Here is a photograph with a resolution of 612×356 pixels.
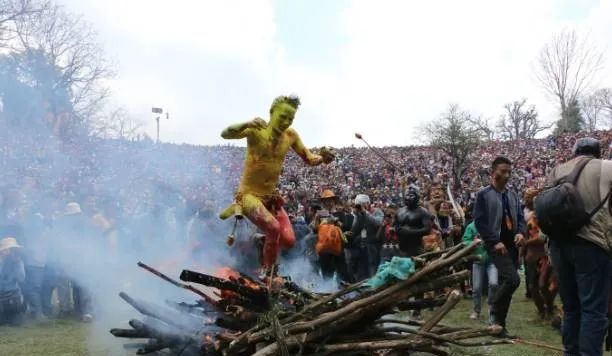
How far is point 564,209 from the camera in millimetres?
4172

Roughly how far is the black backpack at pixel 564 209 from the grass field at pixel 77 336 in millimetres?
1448

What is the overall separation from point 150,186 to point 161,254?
94.7 inches

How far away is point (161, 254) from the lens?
10.2m

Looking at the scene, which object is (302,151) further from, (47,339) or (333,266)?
(333,266)

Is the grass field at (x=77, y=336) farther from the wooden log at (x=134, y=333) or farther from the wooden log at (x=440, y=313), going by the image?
the wooden log at (x=440, y=313)

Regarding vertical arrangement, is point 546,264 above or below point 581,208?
below

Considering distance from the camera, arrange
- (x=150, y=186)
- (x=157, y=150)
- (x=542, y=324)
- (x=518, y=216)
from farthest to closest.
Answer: (x=157, y=150) → (x=150, y=186) → (x=542, y=324) → (x=518, y=216)

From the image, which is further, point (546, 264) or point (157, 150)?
point (157, 150)

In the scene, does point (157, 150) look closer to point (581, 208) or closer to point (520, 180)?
point (581, 208)

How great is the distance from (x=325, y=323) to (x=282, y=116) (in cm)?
259

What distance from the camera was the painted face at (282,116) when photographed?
587 cm

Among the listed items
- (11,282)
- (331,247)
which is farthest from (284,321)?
(11,282)

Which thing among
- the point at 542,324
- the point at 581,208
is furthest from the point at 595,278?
the point at 542,324

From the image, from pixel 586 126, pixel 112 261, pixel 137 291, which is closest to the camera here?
pixel 137 291
